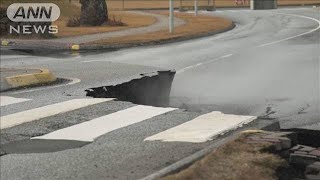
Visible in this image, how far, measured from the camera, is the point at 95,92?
957 centimetres

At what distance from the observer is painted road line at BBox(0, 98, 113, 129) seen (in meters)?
7.28

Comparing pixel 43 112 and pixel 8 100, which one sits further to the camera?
pixel 8 100

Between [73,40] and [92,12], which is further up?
[92,12]

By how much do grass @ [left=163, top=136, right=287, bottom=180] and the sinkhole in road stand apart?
412 centimetres

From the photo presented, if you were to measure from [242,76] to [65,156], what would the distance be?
7005mm

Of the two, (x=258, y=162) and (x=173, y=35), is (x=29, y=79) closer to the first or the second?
(x=258, y=162)

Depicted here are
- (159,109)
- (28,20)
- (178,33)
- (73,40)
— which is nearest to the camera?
(159,109)

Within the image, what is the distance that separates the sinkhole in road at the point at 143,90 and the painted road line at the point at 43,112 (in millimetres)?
821

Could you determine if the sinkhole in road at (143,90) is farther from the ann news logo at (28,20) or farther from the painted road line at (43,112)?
the ann news logo at (28,20)

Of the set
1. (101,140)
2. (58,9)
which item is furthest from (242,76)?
(58,9)

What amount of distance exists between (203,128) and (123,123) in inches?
40.4

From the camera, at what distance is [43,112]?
782 cm

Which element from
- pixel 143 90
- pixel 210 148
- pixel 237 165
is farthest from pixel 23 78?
pixel 237 165

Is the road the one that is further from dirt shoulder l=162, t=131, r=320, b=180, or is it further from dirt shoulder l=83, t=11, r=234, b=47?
dirt shoulder l=83, t=11, r=234, b=47
